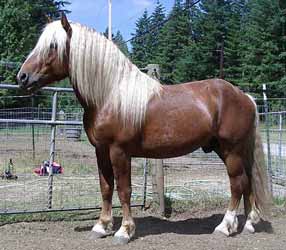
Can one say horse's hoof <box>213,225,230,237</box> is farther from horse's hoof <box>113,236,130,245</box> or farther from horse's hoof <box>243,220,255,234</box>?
horse's hoof <box>113,236,130,245</box>

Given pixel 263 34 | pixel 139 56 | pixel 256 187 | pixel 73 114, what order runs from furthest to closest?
pixel 139 56
pixel 263 34
pixel 73 114
pixel 256 187

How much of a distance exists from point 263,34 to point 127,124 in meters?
38.0

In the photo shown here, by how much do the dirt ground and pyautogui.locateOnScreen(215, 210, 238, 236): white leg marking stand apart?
0.07 meters

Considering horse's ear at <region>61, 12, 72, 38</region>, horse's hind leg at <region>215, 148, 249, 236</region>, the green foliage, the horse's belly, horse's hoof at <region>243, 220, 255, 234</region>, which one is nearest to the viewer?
horse's ear at <region>61, 12, 72, 38</region>

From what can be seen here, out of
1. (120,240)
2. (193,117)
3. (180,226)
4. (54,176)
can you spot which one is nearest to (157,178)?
(180,226)

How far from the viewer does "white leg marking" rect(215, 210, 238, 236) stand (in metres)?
4.94

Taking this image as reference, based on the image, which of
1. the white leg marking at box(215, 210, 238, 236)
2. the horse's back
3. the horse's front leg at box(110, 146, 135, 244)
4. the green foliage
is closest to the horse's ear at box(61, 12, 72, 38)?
the horse's back

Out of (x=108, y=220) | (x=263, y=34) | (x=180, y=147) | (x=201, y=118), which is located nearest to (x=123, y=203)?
(x=108, y=220)

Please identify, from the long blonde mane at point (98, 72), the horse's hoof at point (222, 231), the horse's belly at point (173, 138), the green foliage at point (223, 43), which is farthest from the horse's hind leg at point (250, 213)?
the green foliage at point (223, 43)

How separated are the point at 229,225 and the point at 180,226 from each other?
70cm

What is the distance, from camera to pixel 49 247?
4434 millimetres

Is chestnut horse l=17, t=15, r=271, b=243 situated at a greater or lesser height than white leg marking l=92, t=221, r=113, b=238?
greater

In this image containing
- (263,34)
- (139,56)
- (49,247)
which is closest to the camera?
(49,247)

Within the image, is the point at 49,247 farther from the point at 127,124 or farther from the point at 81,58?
the point at 81,58
